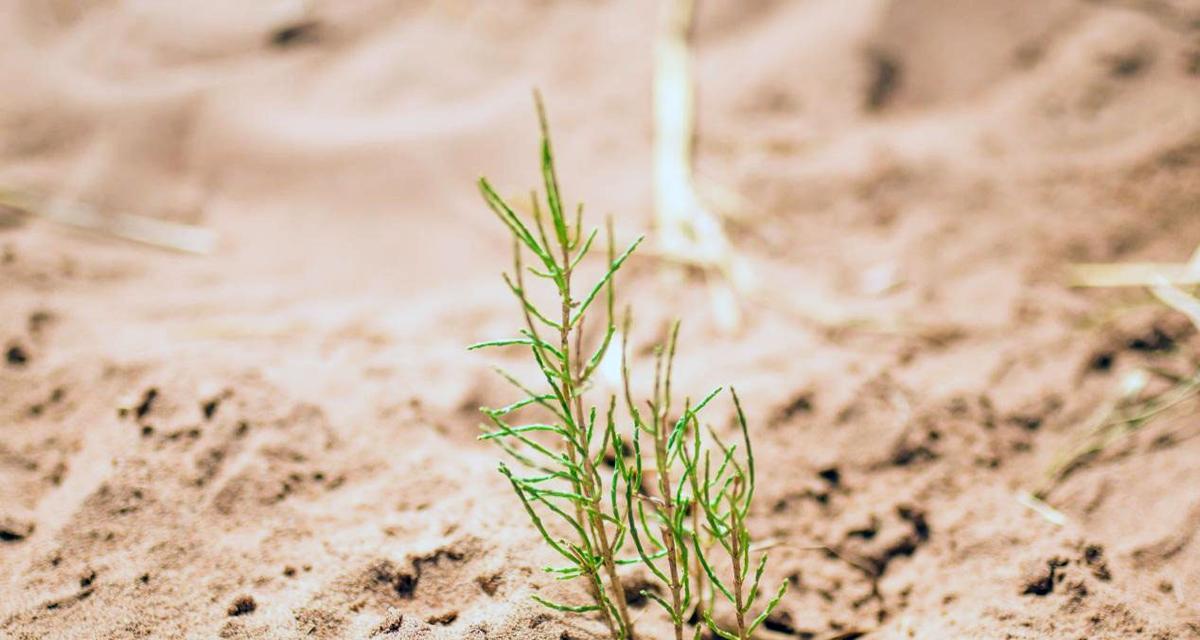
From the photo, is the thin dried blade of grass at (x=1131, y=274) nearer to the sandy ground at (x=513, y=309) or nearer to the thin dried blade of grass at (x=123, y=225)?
→ the sandy ground at (x=513, y=309)

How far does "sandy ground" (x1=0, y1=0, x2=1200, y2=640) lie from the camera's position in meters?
1.61

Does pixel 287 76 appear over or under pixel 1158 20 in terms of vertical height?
under

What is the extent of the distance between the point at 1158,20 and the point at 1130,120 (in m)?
0.48

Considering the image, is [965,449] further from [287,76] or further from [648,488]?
[287,76]

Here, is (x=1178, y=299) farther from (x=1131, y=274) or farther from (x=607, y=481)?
(x=607, y=481)

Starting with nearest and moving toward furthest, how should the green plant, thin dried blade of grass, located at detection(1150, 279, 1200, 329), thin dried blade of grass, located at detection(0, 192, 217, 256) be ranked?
the green plant
thin dried blade of grass, located at detection(1150, 279, 1200, 329)
thin dried blade of grass, located at detection(0, 192, 217, 256)

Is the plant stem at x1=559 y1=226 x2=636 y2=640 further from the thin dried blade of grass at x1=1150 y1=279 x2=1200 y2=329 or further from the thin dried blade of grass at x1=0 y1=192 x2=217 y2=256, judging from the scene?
the thin dried blade of grass at x1=0 y1=192 x2=217 y2=256

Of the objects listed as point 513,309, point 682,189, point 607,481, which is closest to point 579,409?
point 607,481

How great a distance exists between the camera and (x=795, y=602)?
173cm

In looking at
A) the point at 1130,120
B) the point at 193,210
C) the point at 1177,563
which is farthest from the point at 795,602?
the point at 193,210

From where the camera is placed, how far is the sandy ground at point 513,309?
5.28ft

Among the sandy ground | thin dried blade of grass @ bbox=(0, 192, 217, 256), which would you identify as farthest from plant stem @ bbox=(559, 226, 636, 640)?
thin dried blade of grass @ bbox=(0, 192, 217, 256)

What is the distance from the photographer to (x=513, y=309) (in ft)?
8.55

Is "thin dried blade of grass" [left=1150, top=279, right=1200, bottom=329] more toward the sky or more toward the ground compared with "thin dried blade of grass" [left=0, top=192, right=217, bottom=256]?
more toward the sky
